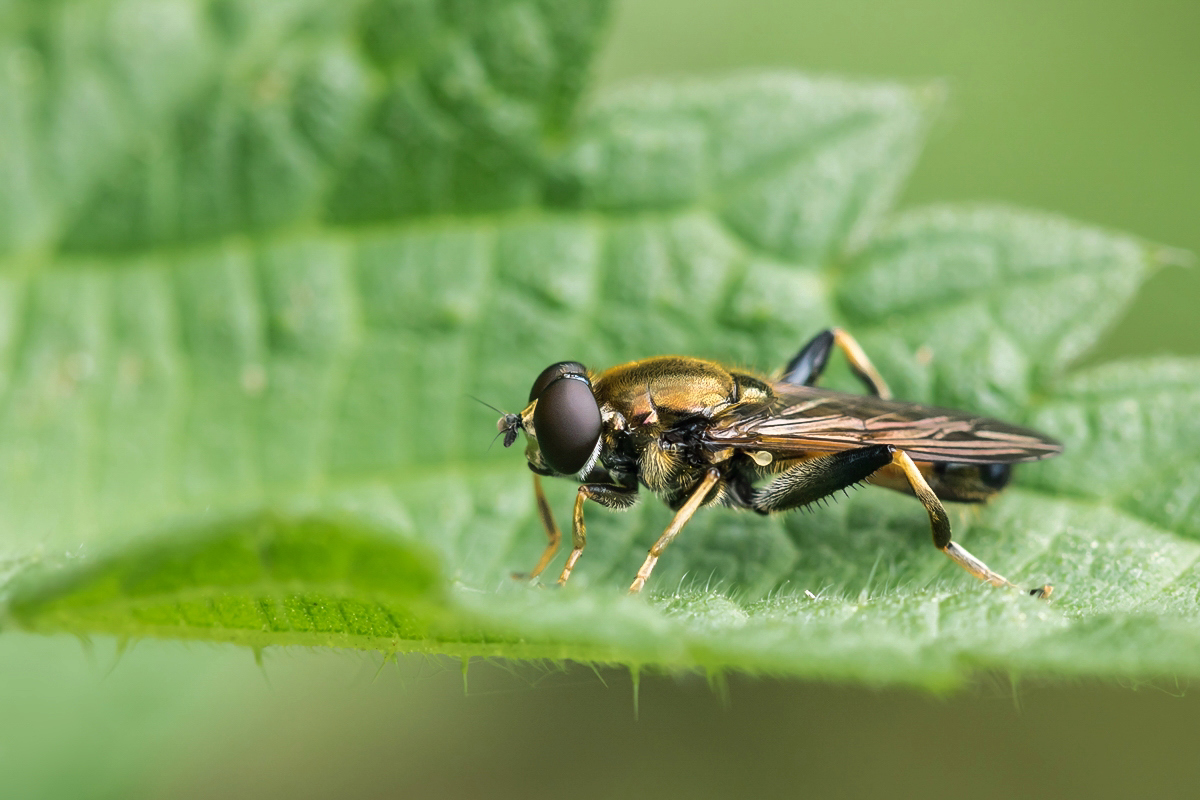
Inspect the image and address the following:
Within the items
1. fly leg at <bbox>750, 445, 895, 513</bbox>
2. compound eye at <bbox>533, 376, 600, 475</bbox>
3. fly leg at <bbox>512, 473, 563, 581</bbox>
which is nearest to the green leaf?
fly leg at <bbox>512, 473, 563, 581</bbox>

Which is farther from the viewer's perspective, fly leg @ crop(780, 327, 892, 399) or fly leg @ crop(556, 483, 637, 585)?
fly leg @ crop(780, 327, 892, 399)

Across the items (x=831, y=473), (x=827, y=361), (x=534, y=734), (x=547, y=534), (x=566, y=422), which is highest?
(x=566, y=422)

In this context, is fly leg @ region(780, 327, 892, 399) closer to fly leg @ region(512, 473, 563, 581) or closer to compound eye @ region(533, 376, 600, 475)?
compound eye @ region(533, 376, 600, 475)

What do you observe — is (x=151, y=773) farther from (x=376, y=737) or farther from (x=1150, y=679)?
(x=1150, y=679)

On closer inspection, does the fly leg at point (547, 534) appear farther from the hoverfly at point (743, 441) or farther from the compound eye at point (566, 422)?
the compound eye at point (566, 422)

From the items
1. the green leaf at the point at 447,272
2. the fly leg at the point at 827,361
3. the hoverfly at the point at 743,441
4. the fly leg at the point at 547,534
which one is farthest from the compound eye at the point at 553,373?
the fly leg at the point at 827,361

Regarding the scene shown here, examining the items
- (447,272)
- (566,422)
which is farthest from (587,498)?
(447,272)

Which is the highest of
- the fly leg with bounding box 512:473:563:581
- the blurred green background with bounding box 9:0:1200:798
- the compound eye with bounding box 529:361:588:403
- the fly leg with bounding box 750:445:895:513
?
the compound eye with bounding box 529:361:588:403

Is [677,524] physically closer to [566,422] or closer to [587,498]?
[587,498]
